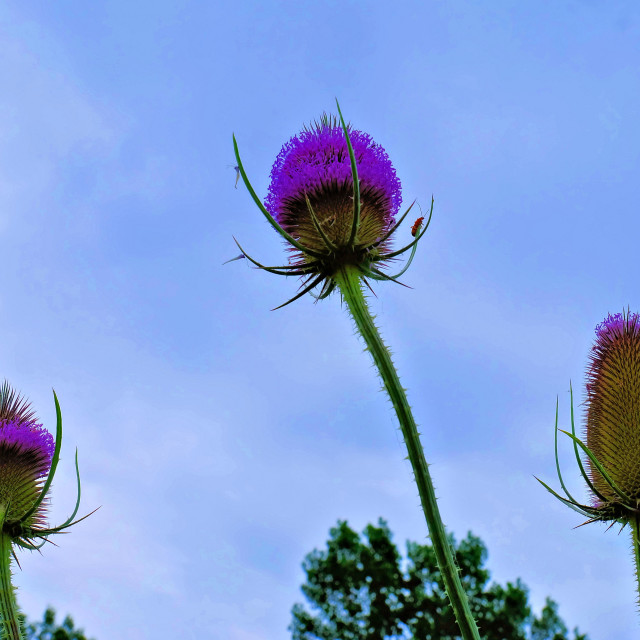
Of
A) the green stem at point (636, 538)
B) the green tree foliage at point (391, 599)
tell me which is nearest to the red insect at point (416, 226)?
the green stem at point (636, 538)

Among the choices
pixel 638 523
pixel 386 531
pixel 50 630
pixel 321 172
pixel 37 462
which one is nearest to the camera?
pixel 638 523

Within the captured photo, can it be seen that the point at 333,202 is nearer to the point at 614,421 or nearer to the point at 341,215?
the point at 341,215

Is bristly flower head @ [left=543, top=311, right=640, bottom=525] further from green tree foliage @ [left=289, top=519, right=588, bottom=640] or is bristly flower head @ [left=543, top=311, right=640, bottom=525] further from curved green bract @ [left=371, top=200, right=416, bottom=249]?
green tree foliage @ [left=289, top=519, right=588, bottom=640]

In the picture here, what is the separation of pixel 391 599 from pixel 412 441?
32.8m

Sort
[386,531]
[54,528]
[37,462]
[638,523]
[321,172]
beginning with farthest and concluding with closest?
1. [386,531]
2. [37,462]
3. [54,528]
4. [321,172]
5. [638,523]

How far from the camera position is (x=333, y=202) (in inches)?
178

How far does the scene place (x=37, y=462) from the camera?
5.44m

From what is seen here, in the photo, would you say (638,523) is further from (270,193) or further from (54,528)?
(54,528)

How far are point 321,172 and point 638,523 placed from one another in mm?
2843

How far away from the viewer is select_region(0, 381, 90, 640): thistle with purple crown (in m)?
4.58

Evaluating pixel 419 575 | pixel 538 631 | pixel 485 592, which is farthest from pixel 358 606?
pixel 538 631

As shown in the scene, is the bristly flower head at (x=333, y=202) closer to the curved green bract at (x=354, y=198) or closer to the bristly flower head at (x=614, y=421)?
the curved green bract at (x=354, y=198)

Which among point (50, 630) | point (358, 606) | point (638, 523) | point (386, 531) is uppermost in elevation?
point (386, 531)

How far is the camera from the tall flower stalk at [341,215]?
13.4 feet
